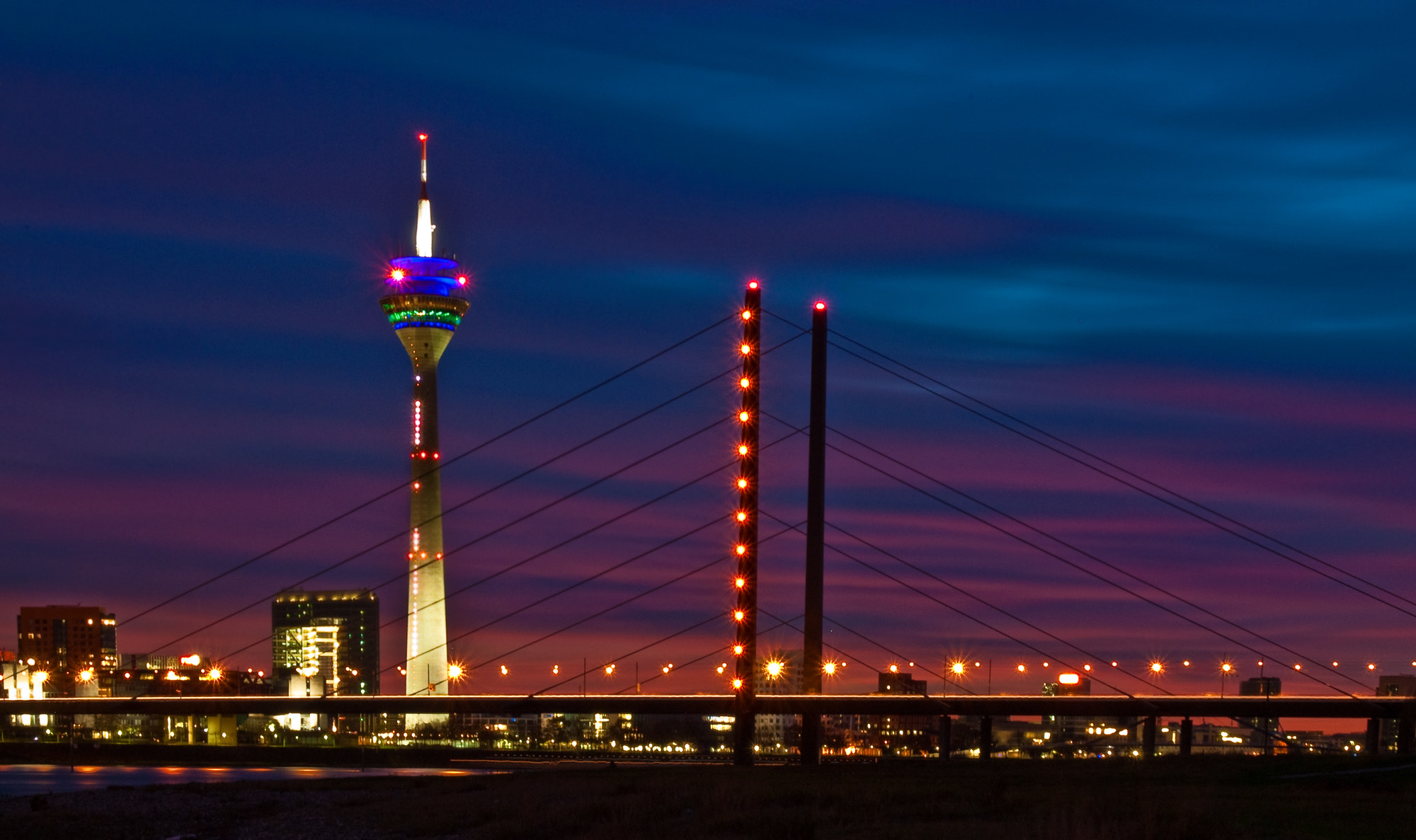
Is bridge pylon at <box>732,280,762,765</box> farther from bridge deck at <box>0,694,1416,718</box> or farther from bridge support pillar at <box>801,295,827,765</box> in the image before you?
bridge deck at <box>0,694,1416,718</box>

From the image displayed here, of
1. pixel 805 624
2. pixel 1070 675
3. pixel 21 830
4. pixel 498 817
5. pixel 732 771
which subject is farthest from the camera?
pixel 1070 675

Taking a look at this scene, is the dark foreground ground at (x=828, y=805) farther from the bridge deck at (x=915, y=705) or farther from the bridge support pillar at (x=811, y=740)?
the bridge deck at (x=915, y=705)

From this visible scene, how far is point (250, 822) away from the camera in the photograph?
50.8 metres

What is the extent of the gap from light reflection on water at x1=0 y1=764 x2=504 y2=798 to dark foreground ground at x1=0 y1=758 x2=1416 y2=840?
33.1 m

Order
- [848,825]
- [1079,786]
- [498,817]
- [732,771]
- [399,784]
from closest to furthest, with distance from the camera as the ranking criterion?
[848,825] < [1079,786] < [498,817] < [732,771] < [399,784]

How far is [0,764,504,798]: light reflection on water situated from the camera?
98.2m

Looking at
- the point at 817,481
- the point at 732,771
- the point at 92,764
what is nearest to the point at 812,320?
the point at 817,481

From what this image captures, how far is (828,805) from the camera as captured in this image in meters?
38.9

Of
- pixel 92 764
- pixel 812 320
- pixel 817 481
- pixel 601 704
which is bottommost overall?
pixel 92 764

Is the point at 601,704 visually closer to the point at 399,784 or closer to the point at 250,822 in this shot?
the point at 399,784

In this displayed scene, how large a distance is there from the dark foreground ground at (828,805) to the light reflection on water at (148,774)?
33078 mm

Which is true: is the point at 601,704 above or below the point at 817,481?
below

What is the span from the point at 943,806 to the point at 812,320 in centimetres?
4559

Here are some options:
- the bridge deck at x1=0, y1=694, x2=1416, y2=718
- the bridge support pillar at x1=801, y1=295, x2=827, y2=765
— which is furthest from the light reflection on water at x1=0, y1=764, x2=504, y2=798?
the bridge support pillar at x1=801, y1=295, x2=827, y2=765
